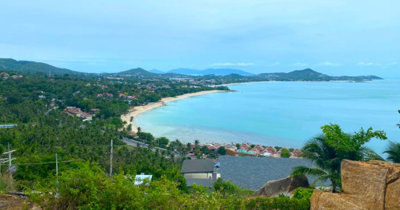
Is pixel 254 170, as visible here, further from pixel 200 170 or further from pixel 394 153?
pixel 394 153

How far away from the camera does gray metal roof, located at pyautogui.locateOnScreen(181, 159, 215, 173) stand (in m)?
14.0

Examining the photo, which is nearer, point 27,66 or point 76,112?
point 76,112

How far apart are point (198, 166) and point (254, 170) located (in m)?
4.60

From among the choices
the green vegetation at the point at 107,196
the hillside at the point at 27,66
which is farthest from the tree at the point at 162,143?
the hillside at the point at 27,66

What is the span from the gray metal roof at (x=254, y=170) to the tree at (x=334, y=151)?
12.8ft

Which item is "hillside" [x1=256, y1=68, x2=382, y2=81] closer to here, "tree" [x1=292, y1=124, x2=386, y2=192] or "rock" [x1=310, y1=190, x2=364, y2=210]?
"tree" [x1=292, y1=124, x2=386, y2=192]

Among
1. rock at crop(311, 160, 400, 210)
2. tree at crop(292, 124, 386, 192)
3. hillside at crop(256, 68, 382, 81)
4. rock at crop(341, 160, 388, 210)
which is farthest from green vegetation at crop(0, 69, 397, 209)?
hillside at crop(256, 68, 382, 81)

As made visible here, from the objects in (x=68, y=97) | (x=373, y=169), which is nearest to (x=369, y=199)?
(x=373, y=169)

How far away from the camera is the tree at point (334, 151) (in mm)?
5559

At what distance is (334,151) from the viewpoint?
19.3 ft

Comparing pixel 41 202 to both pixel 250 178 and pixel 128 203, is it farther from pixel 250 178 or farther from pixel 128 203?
pixel 250 178

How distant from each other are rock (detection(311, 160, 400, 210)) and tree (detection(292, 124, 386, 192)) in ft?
4.45

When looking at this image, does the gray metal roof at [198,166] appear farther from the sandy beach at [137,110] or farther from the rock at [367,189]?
the sandy beach at [137,110]

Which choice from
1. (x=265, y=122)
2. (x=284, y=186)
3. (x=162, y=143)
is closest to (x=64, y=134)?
(x=162, y=143)
